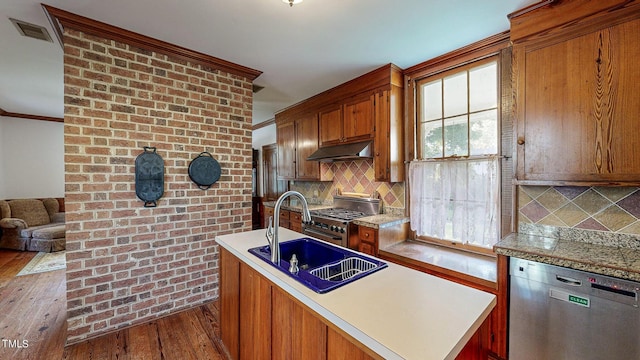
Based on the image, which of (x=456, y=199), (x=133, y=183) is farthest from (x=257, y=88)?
(x=456, y=199)

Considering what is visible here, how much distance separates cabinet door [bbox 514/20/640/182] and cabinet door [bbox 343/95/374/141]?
132 cm

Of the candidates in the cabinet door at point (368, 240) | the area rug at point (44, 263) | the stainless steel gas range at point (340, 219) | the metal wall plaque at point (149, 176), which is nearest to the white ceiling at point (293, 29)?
the metal wall plaque at point (149, 176)

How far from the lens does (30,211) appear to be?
4.63m

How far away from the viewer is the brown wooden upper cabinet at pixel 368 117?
262cm

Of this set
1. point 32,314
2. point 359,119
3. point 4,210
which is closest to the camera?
point 32,314

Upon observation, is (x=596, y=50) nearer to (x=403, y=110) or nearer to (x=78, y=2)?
(x=403, y=110)

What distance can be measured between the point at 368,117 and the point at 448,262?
1.65m

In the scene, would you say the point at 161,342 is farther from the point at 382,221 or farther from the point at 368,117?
the point at 368,117

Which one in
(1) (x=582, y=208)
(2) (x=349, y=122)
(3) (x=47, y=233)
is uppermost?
(2) (x=349, y=122)

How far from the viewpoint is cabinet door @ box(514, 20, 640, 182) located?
1405mm

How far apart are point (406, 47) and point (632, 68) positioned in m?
1.40

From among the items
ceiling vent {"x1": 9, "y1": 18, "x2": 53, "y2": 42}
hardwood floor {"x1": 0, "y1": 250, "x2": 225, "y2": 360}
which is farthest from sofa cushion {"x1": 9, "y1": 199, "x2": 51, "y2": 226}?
ceiling vent {"x1": 9, "y1": 18, "x2": 53, "y2": 42}

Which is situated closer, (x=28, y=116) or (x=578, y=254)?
(x=578, y=254)

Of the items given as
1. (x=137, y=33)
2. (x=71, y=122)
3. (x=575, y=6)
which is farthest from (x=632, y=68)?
(x=71, y=122)
